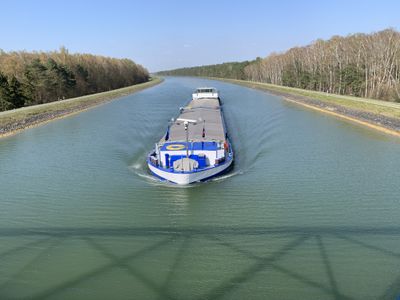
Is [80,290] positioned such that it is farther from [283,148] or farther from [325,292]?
[283,148]

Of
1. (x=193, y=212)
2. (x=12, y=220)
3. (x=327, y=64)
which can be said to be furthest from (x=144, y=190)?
(x=327, y=64)

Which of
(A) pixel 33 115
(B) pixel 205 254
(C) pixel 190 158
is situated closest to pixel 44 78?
(A) pixel 33 115

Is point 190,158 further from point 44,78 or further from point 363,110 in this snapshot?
point 44,78

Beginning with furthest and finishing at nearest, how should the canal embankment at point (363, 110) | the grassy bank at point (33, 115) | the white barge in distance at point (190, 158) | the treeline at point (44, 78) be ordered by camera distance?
1. the treeline at point (44, 78)
2. the grassy bank at point (33, 115)
3. the canal embankment at point (363, 110)
4. the white barge in distance at point (190, 158)

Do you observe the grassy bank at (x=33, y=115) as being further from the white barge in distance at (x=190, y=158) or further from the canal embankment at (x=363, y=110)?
the canal embankment at (x=363, y=110)

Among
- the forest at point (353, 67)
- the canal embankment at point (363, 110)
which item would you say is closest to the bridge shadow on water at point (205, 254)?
the canal embankment at point (363, 110)

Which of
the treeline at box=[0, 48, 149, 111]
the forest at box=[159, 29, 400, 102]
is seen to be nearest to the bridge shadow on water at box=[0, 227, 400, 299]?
the treeline at box=[0, 48, 149, 111]
